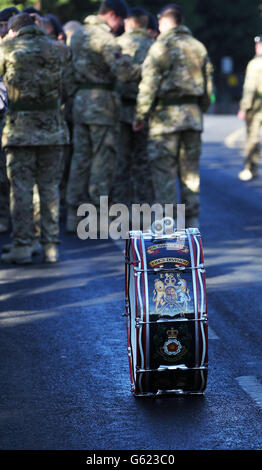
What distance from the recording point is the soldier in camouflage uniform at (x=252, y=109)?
661 inches

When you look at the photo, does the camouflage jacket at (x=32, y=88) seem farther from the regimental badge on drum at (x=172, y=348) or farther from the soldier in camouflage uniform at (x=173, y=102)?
the regimental badge on drum at (x=172, y=348)

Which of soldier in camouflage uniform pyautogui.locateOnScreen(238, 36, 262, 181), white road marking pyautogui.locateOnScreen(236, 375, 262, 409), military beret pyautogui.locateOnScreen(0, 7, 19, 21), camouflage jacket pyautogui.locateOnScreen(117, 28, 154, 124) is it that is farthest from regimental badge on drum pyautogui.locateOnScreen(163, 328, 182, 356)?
soldier in camouflage uniform pyautogui.locateOnScreen(238, 36, 262, 181)

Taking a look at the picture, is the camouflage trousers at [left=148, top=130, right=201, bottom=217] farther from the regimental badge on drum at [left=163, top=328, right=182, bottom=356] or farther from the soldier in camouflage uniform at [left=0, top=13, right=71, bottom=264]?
the regimental badge on drum at [left=163, top=328, right=182, bottom=356]

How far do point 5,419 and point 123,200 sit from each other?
7.54 metres

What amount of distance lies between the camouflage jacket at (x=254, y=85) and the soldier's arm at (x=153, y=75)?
20.7ft

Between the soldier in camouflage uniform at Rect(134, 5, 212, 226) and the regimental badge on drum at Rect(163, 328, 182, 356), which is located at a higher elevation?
the soldier in camouflage uniform at Rect(134, 5, 212, 226)

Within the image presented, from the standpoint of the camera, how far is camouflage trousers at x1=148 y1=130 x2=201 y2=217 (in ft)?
35.4

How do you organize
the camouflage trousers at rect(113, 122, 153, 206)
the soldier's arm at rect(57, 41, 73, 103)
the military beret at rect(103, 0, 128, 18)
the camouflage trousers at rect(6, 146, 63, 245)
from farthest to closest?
the camouflage trousers at rect(113, 122, 153, 206) → the military beret at rect(103, 0, 128, 18) → the soldier's arm at rect(57, 41, 73, 103) → the camouflage trousers at rect(6, 146, 63, 245)

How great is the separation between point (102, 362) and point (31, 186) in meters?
3.46

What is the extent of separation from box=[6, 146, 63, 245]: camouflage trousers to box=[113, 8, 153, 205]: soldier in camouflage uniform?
2.57 m

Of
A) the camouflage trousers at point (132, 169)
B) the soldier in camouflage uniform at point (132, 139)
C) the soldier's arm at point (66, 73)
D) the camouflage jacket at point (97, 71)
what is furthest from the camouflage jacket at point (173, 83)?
the camouflage trousers at point (132, 169)

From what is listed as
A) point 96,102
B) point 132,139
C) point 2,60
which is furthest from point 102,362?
point 132,139

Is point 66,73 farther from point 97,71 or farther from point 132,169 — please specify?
point 132,169
